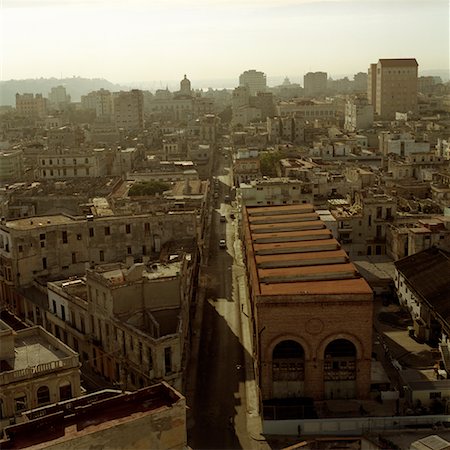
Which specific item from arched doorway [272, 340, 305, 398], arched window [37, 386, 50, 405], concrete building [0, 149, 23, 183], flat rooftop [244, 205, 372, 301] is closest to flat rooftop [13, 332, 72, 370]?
arched window [37, 386, 50, 405]

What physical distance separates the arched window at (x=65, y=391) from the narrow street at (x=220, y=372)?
6.59 metres

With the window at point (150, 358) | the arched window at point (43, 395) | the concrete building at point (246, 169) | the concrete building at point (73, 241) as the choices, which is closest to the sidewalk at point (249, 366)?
the window at point (150, 358)

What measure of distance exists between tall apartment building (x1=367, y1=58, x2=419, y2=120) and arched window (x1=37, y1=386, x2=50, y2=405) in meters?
145

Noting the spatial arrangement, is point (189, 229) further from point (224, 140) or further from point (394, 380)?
point (224, 140)

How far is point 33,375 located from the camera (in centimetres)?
3036

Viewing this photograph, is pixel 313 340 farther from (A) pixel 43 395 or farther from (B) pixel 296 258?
(A) pixel 43 395

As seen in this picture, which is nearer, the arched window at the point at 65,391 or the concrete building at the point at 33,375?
the concrete building at the point at 33,375

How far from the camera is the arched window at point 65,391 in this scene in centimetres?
3112

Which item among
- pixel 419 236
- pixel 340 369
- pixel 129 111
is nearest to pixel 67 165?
pixel 419 236

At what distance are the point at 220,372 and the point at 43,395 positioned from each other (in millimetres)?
12627

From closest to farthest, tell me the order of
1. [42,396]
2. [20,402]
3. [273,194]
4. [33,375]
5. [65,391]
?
[20,402] → [33,375] → [42,396] → [65,391] → [273,194]

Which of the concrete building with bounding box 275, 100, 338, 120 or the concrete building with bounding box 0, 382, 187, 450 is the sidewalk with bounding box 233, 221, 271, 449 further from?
the concrete building with bounding box 275, 100, 338, 120

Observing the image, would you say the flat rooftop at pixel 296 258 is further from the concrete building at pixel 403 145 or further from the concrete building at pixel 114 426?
the concrete building at pixel 403 145

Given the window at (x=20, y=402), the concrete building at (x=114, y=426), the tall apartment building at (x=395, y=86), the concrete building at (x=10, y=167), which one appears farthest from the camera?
the tall apartment building at (x=395, y=86)
